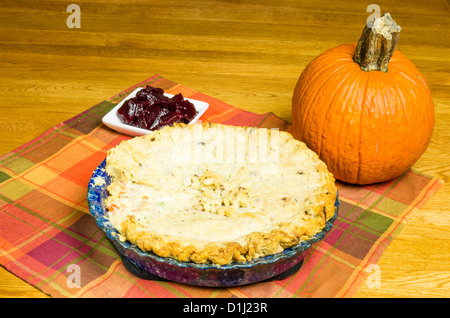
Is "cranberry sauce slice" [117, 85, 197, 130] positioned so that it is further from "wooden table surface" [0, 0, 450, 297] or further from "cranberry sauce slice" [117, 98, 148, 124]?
"wooden table surface" [0, 0, 450, 297]

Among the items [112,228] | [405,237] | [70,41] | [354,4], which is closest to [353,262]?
[405,237]

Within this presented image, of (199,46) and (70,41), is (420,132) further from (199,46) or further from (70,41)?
(70,41)

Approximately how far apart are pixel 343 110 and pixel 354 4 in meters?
2.01

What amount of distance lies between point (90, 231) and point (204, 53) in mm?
1523

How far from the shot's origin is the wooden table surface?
2270mm

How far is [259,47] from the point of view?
119 inches

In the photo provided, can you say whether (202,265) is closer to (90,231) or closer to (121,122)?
(90,231)

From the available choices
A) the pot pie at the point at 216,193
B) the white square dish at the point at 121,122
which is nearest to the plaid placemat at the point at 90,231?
the white square dish at the point at 121,122

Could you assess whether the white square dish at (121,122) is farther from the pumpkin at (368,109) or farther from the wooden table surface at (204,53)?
the pumpkin at (368,109)

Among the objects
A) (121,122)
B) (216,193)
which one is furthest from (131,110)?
(216,193)

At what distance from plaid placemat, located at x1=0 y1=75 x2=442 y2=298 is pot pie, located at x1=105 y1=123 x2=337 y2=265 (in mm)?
203

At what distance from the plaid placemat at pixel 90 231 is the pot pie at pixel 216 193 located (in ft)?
0.66

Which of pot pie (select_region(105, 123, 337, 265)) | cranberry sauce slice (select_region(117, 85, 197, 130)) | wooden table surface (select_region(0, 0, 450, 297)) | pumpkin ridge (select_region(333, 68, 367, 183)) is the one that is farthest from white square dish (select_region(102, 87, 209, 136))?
pumpkin ridge (select_region(333, 68, 367, 183))

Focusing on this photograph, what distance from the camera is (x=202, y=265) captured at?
4.32ft
